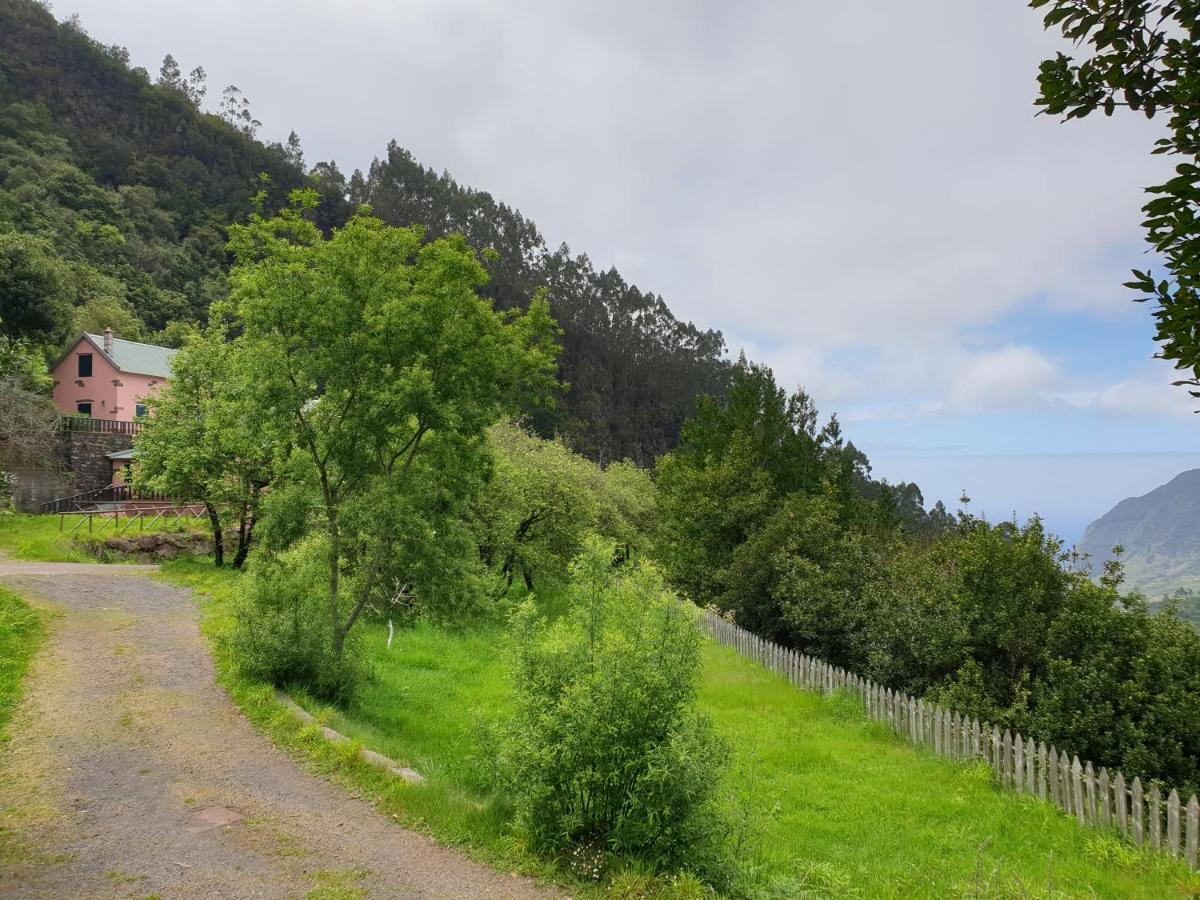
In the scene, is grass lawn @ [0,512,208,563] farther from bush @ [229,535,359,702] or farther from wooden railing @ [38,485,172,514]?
bush @ [229,535,359,702]

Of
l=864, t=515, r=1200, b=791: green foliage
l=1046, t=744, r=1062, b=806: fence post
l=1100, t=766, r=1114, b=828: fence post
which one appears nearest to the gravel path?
l=1100, t=766, r=1114, b=828: fence post

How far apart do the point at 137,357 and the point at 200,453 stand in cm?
3045

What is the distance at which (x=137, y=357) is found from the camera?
44.2 metres

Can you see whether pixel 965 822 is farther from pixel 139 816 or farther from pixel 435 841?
pixel 139 816

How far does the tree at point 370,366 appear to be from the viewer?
34.4ft

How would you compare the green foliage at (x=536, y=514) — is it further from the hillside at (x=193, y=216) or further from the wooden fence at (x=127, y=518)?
the hillside at (x=193, y=216)

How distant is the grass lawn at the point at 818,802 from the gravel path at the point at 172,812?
1.32 ft

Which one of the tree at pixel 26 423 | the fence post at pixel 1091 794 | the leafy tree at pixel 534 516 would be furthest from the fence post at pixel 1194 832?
the tree at pixel 26 423

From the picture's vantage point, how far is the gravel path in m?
5.70

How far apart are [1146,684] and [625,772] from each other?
8698 mm

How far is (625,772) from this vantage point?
6.08 m

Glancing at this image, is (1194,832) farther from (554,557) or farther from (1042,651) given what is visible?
(554,557)

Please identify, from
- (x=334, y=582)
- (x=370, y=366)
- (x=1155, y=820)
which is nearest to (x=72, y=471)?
(x=334, y=582)

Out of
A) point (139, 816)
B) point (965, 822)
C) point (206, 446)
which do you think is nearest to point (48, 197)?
point (206, 446)
